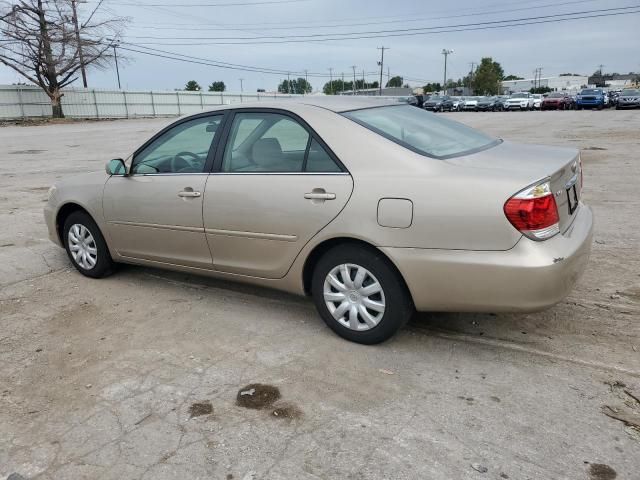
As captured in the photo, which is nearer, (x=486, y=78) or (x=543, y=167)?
(x=543, y=167)

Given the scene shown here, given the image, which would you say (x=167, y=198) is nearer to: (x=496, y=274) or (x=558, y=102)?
(x=496, y=274)

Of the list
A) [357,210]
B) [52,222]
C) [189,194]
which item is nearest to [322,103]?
[357,210]

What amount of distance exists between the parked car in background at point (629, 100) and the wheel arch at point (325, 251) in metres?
44.1

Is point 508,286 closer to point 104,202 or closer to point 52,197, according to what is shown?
point 104,202

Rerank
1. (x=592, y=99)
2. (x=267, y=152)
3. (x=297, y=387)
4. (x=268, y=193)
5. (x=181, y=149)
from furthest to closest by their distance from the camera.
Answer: (x=592, y=99), (x=181, y=149), (x=267, y=152), (x=268, y=193), (x=297, y=387)

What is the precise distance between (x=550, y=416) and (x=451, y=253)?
99 centimetres

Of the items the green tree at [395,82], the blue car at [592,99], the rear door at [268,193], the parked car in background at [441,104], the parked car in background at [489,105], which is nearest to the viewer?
the rear door at [268,193]

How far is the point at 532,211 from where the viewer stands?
2.96 m

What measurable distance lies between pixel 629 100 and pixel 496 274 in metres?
44.2

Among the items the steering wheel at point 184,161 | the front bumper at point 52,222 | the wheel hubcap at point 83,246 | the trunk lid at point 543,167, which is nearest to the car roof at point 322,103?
the steering wheel at point 184,161

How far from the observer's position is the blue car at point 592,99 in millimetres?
43222

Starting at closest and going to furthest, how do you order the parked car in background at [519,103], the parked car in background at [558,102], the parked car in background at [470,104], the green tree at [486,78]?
1. the parked car in background at [558,102]
2. the parked car in background at [519,103]
3. the parked car in background at [470,104]
4. the green tree at [486,78]

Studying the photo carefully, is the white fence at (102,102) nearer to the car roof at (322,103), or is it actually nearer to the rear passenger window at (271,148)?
the car roof at (322,103)

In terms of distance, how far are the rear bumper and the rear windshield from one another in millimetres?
704
